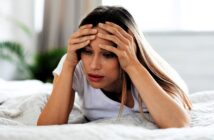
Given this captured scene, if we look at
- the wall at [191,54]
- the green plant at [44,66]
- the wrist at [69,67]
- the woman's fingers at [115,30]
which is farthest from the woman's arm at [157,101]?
the green plant at [44,66]

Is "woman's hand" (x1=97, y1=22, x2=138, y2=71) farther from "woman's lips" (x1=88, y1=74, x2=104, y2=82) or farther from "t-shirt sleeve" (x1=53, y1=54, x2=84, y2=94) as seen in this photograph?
"t-shirt sleeve" (x1=53, y1=54, x2=84, y2=94)

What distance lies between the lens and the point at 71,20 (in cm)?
387

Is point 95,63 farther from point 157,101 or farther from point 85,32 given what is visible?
point 157,101

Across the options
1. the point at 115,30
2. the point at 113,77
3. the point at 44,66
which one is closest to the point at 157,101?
the point at 113,77

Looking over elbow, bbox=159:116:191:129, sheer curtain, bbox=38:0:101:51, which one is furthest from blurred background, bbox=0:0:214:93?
elbow, bbox=159:116:191:129

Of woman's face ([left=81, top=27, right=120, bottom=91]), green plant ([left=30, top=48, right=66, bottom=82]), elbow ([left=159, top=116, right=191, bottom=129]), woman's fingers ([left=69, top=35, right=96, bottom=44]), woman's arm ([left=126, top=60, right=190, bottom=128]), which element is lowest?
green plant ([left=30, top=48, right=66, bottom=82])

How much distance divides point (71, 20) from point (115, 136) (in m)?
2.93

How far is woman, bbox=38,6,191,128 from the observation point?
4.47 ft

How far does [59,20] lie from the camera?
3.94 metres

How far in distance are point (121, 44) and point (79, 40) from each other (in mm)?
140

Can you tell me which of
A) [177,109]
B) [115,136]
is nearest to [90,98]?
[177,109]

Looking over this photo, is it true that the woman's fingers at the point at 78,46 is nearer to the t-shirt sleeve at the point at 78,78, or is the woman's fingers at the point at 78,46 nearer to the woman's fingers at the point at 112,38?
the woman's fingers at the point at 112,38

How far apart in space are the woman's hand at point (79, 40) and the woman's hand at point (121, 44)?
0.11 ft

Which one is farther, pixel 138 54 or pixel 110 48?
pixel 138 54
